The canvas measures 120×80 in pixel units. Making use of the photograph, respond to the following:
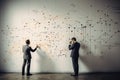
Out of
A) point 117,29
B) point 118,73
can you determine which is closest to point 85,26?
point 117,29

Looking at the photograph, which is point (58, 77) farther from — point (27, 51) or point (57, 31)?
point (57, 31)

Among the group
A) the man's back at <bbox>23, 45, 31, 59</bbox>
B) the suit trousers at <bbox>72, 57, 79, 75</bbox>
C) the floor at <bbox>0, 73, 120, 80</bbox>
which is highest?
the man's back at <bbox>23, 45, 31, 59</bbox>

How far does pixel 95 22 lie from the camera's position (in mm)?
8156

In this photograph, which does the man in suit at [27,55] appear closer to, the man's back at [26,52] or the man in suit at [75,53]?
the man's back at [26,52]

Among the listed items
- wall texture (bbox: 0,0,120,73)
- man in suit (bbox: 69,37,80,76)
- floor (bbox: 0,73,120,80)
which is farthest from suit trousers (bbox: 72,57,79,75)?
wall texture (bbox: 0,0,120,73)

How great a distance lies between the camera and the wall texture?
8.10 metres

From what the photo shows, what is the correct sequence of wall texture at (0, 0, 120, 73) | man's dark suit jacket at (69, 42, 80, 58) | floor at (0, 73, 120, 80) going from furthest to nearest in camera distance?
wall texture at (0, 0, 120, 73) → man's dark suit jacket at (69, 42, 80, 58) → floor at (0, 73, 120, 80)

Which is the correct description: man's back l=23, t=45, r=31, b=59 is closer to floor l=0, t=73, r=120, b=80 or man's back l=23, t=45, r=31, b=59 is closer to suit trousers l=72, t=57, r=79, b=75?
floor l=0, t=73, r=120, b=80

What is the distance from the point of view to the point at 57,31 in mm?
8125

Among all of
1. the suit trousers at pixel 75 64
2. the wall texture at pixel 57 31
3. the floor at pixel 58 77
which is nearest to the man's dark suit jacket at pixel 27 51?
the wall texture at pixel 57 31

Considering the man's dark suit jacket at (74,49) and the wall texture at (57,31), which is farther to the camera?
the wall texture at (57,31)

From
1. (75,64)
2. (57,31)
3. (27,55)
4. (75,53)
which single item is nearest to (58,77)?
(75,64)

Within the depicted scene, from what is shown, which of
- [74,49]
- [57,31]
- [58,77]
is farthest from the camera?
[57,31]

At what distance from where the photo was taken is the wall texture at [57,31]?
8102 mm
